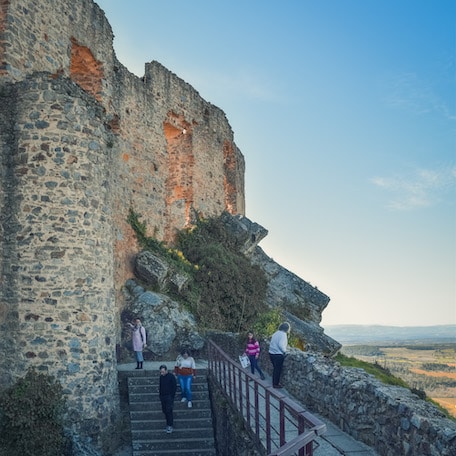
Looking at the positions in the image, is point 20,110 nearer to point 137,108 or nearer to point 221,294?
point 137,108

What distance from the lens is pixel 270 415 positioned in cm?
888

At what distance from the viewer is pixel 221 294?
1936 centimetres

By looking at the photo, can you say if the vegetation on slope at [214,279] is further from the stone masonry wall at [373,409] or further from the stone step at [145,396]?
the stone masonry wall at [373,409]

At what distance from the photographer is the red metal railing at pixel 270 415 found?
5137mm

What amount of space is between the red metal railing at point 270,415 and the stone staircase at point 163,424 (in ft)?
2.69

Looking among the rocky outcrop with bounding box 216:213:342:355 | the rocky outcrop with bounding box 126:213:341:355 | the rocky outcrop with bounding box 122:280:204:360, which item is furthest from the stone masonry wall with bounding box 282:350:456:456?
the rocky outcrop with bounding box 216:213:342:355

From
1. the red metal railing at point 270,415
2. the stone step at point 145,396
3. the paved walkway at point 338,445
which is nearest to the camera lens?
the red metal railing at point 270,415

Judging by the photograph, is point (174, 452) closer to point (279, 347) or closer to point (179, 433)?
point (179, 433)

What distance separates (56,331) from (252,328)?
8.99 meters

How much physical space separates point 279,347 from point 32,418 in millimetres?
5040

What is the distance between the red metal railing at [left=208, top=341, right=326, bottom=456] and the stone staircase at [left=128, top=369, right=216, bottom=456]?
2.69ft

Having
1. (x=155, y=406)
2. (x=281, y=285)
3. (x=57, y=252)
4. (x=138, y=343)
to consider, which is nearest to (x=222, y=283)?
(x=281, y=285)

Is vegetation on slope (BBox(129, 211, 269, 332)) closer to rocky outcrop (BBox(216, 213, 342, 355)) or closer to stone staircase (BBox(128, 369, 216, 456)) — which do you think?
rocky outcrop (BBox(216, 213, 342, 355))

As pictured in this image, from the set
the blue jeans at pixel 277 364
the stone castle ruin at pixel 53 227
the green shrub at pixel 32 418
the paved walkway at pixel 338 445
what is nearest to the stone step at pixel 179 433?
the stone castle ruin at pixel 53 227
